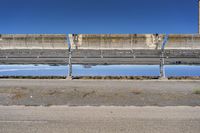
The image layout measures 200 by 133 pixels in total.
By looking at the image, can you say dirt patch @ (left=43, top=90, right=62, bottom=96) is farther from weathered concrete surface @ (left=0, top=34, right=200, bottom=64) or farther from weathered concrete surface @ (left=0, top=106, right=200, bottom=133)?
weathered concrete surface @ (left=0, top=34, right=200, bottom=64)

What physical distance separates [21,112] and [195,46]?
15780mm

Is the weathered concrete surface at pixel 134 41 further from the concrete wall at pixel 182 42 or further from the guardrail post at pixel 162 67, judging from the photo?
the guardrail post at pixel 162 67

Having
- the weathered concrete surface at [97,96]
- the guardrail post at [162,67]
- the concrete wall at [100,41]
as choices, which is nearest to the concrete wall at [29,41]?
the concrete wall at [100,41]

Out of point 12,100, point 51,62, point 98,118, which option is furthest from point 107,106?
point 51,62

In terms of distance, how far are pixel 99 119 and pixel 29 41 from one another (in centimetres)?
1514

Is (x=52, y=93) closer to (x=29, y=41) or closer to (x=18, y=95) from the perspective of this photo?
(x=18, y=95)

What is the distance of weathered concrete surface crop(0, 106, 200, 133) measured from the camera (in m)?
6.22

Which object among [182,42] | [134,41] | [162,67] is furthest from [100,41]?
[182,42]

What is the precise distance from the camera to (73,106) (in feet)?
30.7

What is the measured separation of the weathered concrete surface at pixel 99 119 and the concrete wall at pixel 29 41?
39.7 feet

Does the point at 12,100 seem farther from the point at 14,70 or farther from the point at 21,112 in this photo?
the point at 14,70

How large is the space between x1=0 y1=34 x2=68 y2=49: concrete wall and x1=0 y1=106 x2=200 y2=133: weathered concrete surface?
12106 mm

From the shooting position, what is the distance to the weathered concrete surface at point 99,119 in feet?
20.4

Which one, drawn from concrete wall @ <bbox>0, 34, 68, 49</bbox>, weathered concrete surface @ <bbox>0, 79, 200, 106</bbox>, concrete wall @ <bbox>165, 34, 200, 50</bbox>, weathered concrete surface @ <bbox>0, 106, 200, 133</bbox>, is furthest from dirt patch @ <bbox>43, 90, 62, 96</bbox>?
concrete wall @ <bbox>165, 34, 200, 50</bbox>
